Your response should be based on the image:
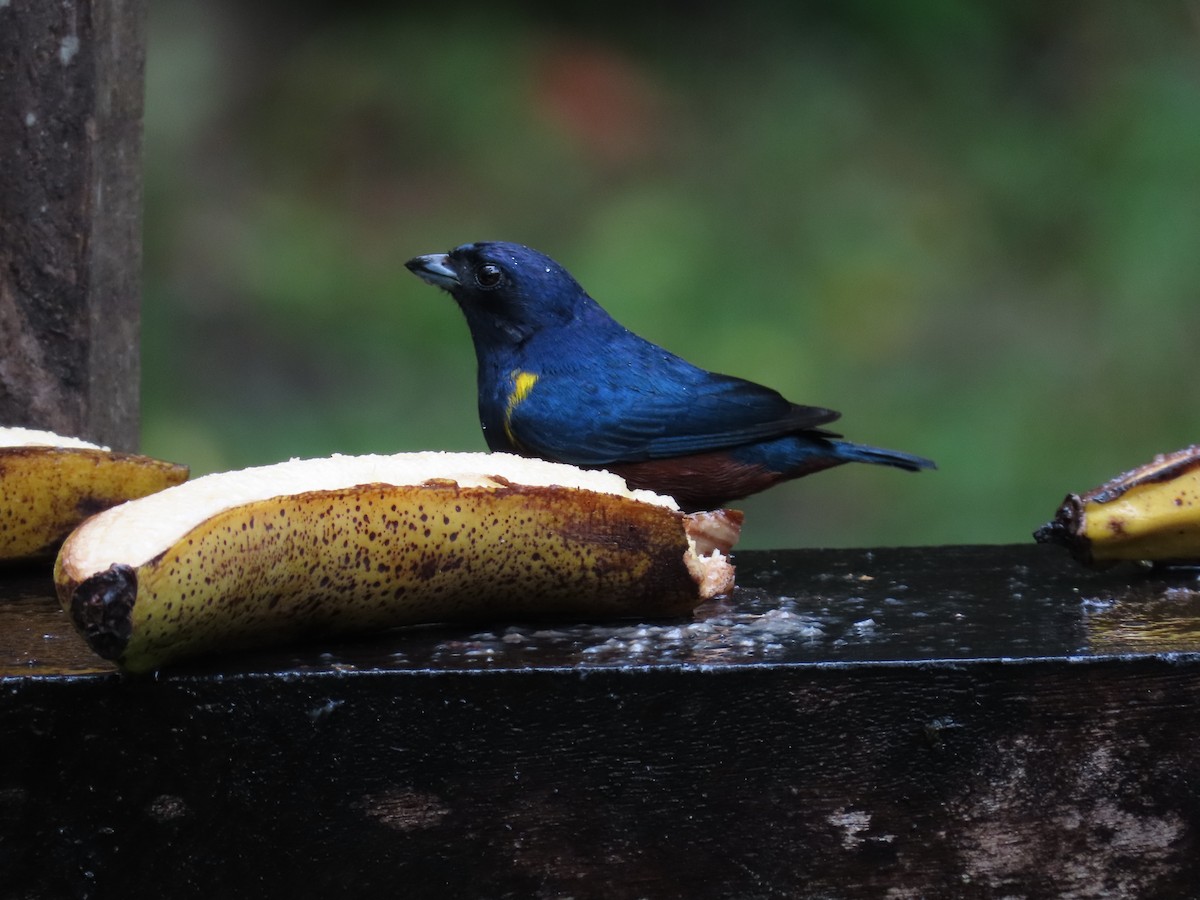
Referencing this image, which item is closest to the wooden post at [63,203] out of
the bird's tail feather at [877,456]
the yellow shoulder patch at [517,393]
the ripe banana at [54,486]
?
the ripe banana at [54,486]

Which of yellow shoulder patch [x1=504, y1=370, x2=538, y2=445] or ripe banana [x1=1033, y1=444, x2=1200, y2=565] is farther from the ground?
yellow shoulder patch [x1=504, y1=370, x2=538, y2=445]

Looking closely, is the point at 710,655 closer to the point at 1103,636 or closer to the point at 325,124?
the point at 1103,636

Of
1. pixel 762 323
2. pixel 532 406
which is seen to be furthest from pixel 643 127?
pixel 532 406

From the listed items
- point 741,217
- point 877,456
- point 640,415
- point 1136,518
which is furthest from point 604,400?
point 741,217

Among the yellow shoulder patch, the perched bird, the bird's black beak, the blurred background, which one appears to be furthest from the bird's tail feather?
the blurred background

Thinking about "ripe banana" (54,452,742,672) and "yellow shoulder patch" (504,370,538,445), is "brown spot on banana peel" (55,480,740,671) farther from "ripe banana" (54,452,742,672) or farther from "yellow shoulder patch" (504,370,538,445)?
"yellow shoulder patch" (504,370,538,445)

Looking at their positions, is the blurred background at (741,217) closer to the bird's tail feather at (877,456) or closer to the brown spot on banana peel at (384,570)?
the bird's tail feather at (877,456)
